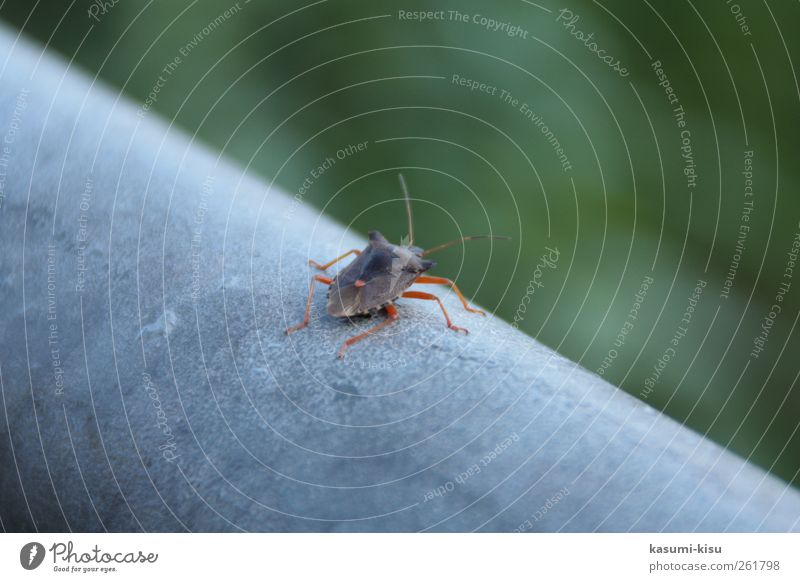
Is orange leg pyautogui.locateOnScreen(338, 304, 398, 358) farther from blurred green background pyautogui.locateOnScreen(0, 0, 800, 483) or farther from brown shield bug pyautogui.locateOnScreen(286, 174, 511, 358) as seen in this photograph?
blurred green background pyautogui.locateOnScreen(0, 0, 800, 483)

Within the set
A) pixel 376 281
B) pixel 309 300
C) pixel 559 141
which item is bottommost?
pixel 309 300

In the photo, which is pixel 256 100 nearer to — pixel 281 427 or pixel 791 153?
pixel 791 153

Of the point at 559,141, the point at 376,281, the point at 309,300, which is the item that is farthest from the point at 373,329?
the point at 559,141

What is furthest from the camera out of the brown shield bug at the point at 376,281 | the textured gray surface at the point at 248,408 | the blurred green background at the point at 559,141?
the blurred green background at the point at 559,141

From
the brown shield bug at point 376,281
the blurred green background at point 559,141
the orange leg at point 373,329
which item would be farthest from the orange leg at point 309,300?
the blurred green background at point 559,141

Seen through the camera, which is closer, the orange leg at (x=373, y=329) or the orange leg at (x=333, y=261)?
the orange leg at (x=373, y=329)

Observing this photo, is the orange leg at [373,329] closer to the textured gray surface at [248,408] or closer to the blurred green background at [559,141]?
the textured gray surface at [248,408]

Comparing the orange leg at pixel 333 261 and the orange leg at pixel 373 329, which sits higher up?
the orange leg at pixel 333 261

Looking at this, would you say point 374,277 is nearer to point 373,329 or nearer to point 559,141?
point 373,329
